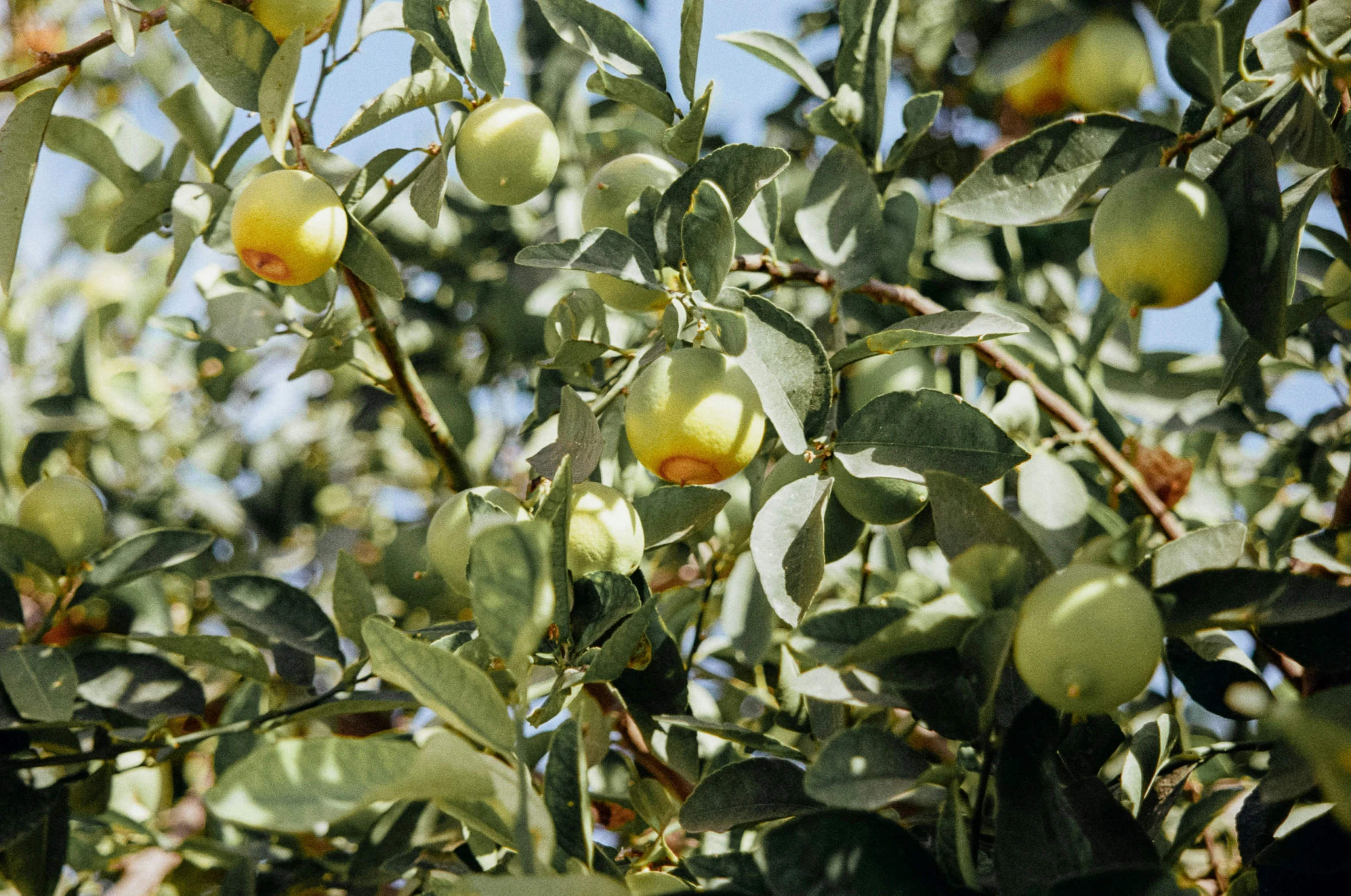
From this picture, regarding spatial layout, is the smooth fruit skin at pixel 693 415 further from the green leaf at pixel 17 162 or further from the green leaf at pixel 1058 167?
the green leaf at pixel 17 162

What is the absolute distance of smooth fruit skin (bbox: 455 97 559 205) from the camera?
0.97m

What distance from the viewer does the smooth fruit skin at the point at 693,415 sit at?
865 mm

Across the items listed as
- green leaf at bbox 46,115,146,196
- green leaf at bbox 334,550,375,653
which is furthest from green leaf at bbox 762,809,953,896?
green leaf at bbox 46,115,146,196

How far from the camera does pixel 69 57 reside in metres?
1.00

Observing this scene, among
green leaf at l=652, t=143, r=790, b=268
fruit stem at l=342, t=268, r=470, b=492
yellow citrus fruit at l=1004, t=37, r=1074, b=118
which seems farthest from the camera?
yellow citrus fruit at l=1004, t=37, r=1074, b=118

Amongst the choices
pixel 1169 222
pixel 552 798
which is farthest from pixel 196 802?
pixel 1169 222

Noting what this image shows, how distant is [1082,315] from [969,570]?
1.24 metres

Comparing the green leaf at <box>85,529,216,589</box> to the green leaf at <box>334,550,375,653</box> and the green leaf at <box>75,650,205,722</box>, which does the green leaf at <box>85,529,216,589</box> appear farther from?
the green leaf at <box>334,550,375,653</box>

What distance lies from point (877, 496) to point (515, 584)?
39 centimetres

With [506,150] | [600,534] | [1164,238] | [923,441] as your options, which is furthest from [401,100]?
[1164,238]

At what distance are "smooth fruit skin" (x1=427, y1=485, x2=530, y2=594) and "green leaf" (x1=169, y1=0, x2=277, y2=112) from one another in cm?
43

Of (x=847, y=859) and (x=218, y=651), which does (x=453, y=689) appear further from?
(x=218, y=651)

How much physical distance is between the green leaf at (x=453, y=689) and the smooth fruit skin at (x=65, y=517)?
84 cm

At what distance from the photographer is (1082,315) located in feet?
5.87
